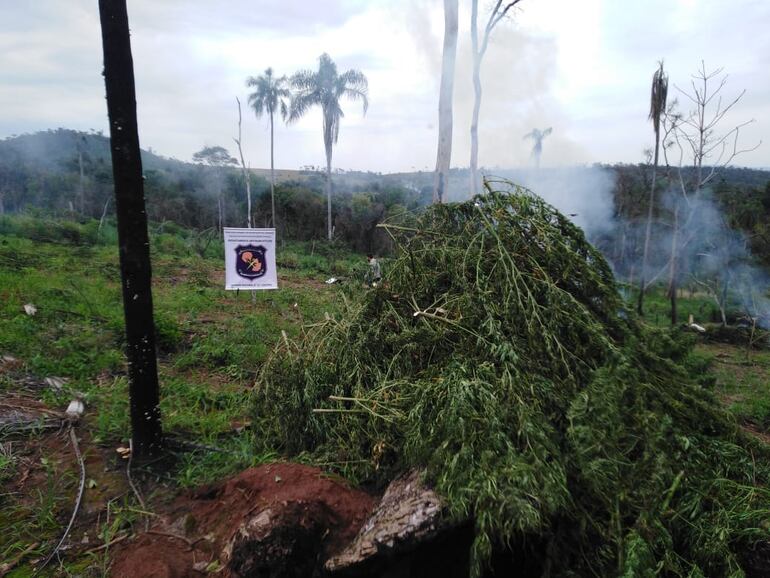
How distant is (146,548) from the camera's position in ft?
8.48

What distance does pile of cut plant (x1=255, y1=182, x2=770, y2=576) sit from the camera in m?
2.20

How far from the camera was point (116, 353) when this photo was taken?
16.3ft

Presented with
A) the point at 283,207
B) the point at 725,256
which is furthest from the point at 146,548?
the point at 283,207

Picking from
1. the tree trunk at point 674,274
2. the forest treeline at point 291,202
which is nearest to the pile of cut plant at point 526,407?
the tree trunk at point 674,274

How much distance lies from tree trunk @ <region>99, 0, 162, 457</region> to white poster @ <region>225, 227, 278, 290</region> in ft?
13.3

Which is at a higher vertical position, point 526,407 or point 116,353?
point 526,407

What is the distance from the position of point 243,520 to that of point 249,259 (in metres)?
5.22

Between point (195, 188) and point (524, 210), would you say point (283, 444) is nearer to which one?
point (524, 210)

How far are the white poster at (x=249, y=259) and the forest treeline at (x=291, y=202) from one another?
761 cm

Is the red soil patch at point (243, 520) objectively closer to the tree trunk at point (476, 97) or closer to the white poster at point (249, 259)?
the white poster at point (249, 259)

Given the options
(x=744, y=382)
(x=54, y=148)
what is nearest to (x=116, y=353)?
(x=744, y=382)

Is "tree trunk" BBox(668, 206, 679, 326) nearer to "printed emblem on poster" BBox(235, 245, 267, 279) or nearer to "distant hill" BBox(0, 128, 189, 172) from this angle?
→ "printed emblem on poster" BBox(235, 245, 267, 279)

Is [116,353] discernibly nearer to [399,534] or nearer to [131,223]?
[131,223]

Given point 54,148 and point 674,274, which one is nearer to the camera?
point 674,274
